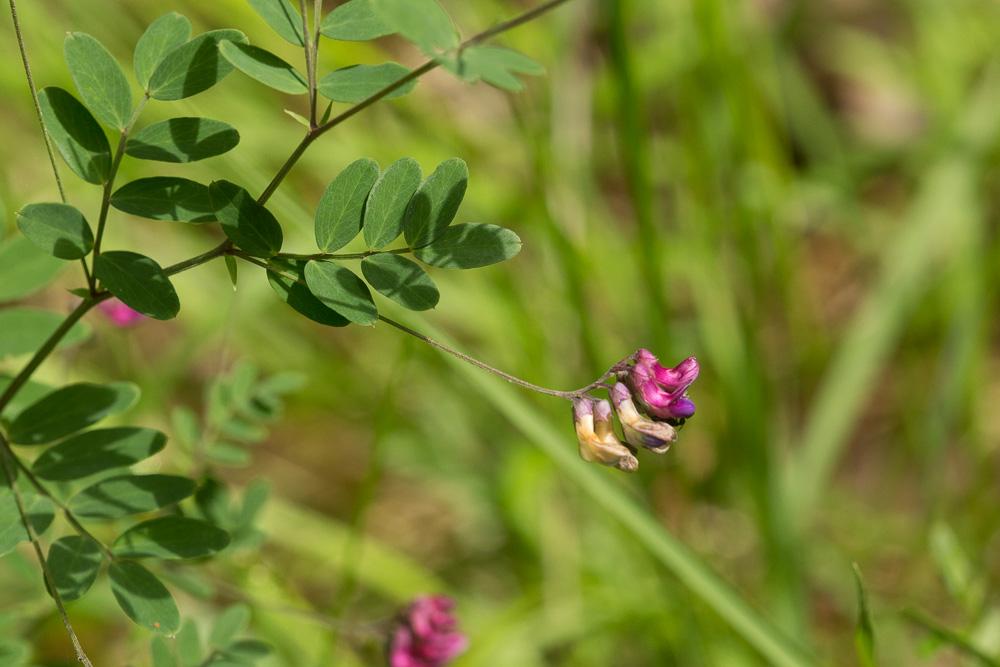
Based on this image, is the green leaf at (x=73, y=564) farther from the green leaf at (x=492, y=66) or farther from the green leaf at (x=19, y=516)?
the green leaf at (x=492, y=66)

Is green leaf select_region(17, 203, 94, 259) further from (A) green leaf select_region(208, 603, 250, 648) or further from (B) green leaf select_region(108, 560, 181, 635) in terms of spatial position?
(A) green leaf select_region(208, 603, 250, 648)

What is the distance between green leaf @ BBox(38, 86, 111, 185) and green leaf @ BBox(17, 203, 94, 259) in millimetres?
27

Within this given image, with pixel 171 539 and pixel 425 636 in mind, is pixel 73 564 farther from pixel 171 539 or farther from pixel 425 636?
pixel 425 636

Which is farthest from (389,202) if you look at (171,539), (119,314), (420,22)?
(119,314)

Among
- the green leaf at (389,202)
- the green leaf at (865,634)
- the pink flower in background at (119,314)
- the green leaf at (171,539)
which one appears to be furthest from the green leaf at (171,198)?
the green leaf at (865,634)

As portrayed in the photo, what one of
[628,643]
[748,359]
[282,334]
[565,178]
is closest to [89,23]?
[282,334]

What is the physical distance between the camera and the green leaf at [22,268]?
0.85 meters

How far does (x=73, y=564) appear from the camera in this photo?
72 centimetres

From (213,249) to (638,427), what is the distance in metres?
0.29

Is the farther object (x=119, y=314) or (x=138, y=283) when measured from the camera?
(x=119, y=314)

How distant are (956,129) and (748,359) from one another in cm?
77

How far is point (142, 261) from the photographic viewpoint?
0.67 m

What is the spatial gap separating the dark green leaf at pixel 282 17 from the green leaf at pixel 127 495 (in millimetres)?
325

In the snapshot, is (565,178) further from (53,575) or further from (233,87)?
(53,575)
